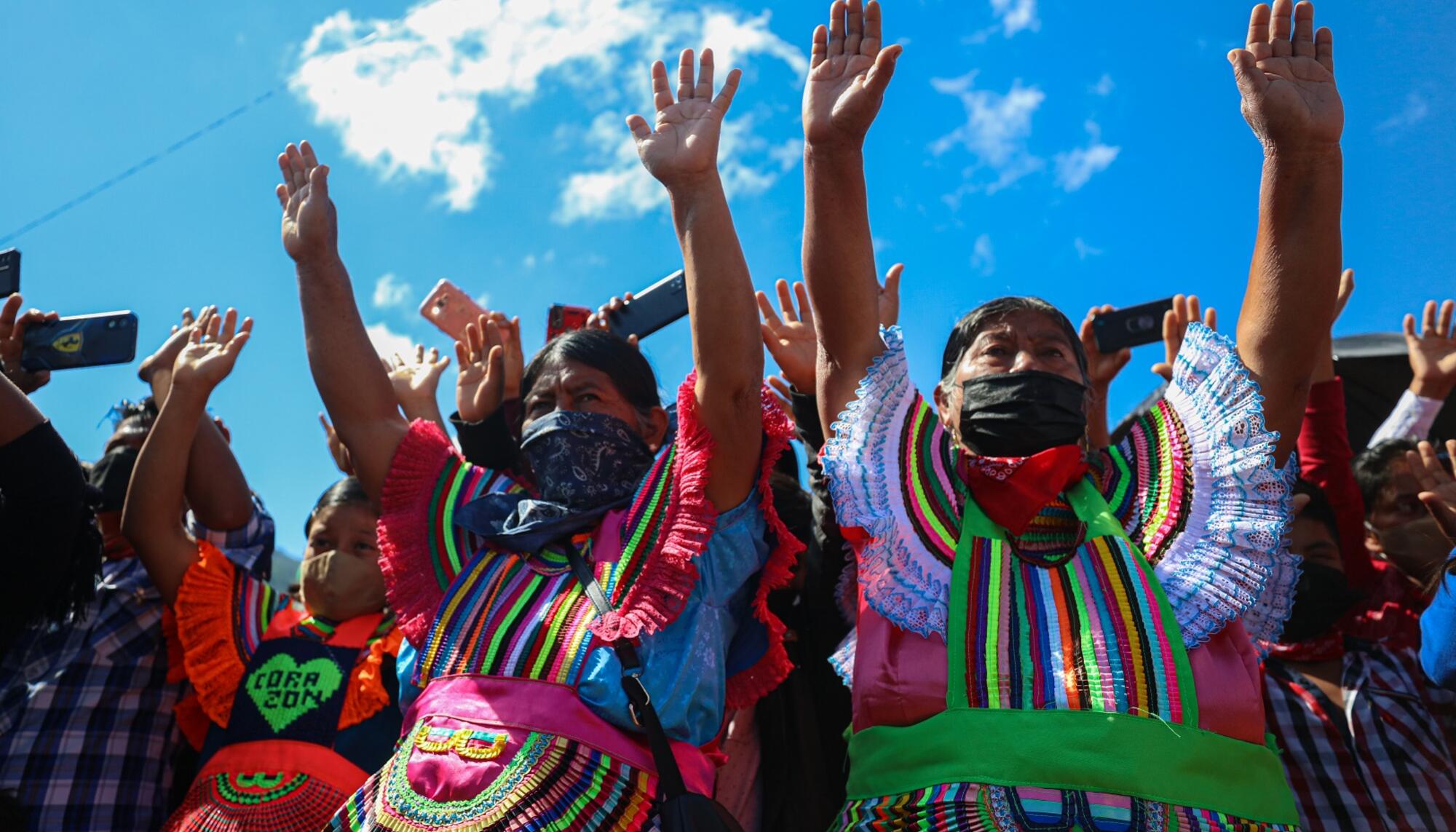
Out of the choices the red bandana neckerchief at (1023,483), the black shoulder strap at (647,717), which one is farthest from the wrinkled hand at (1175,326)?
the black shoulder strap at (647,717)

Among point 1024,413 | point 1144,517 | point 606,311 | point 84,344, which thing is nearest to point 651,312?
point 606,311

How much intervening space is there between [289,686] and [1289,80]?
9.58 ft

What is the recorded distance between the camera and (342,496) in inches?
152

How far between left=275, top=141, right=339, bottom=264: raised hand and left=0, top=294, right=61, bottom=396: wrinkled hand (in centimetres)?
116

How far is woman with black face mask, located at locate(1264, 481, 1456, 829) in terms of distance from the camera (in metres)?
3.11

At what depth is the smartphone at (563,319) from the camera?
3.92 meters

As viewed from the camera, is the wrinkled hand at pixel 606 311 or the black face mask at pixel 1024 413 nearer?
the black face mask at pixel 1024 413

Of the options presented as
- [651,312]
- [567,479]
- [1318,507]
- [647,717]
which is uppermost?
[651,312]

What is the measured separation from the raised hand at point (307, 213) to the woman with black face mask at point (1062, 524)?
4.50 ft

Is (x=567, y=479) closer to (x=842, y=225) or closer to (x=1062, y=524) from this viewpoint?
(x=842, y=225)

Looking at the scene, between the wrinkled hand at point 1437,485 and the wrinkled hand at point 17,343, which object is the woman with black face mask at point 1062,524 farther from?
the wrinkled hand at point 17,343

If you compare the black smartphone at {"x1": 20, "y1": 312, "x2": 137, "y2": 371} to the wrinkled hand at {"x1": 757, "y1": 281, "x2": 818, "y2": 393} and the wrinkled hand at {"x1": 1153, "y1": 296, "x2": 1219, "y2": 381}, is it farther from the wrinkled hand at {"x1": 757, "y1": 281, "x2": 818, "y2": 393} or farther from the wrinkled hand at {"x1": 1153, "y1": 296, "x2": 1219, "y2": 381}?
the wrinkled hand at {"x1": 1153, "y1": 296, "x2": 1219, "y2": 381}

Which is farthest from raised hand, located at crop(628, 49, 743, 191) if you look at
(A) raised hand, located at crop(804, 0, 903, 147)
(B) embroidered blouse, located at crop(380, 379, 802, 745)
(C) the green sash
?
(C) the green sash

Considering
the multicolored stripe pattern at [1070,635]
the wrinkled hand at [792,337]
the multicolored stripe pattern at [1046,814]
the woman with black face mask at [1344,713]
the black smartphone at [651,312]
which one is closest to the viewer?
the multicolored stripe pattern at [1046,814]
